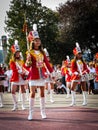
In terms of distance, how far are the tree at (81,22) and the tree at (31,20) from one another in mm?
9248

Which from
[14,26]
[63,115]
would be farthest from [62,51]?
[63,115]

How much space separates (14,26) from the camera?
60625 mm

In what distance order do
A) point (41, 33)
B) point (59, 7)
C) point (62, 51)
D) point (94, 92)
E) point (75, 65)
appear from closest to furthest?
point (75, 65) < point (94, 92) < point (59, 7) < point (62, 51) < point (41, 33)

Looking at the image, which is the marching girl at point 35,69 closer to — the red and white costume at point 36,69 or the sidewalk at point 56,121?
the red and white costume at point 36,69

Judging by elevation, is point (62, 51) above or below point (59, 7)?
below

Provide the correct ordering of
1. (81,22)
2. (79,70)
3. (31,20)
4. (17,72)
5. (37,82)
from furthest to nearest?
(31,20), (81,22), (79,70), (17,72), (37,82)

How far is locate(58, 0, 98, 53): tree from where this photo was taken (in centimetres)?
4462

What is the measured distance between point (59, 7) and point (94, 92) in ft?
86.0

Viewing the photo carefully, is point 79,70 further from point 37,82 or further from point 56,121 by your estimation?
point 56,121

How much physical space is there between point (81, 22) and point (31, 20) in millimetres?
14540

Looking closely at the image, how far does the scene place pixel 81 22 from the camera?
45.4m

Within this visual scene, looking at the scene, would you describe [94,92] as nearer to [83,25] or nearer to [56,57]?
[83,25]

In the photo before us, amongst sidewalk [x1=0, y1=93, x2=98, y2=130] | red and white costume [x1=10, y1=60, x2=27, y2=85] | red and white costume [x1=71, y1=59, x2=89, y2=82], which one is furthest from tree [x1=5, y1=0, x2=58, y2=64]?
sidewalk [x1=0, y1=93, x2=98, y2=130]

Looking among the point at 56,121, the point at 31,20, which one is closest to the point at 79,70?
the point at 56,121
